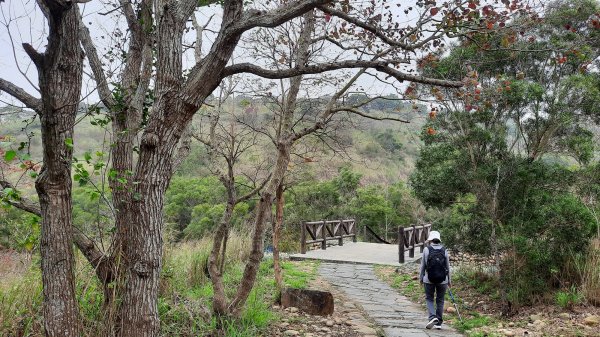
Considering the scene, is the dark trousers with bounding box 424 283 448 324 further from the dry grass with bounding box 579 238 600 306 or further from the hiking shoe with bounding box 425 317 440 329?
the dry grass with bounding box 579 238 600 306

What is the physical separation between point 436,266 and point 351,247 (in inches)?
386

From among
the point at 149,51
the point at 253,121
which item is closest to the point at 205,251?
the point at 253,121

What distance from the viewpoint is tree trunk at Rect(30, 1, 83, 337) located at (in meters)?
2.92

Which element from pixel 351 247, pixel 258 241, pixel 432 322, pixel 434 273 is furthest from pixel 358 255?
pixel 258 241

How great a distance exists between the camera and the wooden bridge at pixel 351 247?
13109mm

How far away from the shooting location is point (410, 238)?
14.2 metres

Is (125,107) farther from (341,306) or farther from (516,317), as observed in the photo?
(516,317)

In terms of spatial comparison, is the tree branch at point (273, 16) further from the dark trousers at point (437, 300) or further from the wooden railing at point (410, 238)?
the wooden railing at point (410, 238)

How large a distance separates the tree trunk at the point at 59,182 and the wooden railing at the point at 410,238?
35.4 ft

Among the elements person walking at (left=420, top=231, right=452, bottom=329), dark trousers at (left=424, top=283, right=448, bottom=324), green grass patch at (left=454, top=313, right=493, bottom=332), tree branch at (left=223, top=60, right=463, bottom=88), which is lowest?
green grass patch at (left=454, top=313, right=493, bottom=332)

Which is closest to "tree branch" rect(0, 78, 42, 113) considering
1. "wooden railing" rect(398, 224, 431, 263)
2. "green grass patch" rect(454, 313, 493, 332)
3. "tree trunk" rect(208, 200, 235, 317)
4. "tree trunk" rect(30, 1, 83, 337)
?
"tree trunk" rect(30, 1, 83, 337)

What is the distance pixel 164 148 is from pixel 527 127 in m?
6.57

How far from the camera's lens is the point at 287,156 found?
18.2ft

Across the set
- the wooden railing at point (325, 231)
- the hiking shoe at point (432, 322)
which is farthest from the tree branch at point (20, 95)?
the wooden railing at point (325, 231)
